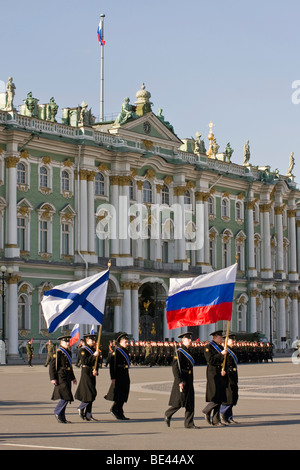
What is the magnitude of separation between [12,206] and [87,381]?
37.5 metres

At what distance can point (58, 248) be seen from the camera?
200 feet

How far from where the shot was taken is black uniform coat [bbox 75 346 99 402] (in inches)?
798

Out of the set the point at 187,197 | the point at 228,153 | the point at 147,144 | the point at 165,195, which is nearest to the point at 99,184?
the point at 147,144

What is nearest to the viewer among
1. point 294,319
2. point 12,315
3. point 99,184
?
point 12,315

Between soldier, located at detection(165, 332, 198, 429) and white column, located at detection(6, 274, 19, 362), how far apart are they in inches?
1458

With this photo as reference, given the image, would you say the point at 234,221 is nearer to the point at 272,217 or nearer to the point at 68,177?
the point at 272,217

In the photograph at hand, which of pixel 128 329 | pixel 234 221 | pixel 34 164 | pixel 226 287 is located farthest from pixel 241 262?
pixel 226 287

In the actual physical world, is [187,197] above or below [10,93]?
below

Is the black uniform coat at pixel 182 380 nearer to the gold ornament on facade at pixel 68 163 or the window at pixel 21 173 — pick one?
the window at pixel 21 173

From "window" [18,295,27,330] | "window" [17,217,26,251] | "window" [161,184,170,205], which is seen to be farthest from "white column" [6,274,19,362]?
"window" [161,184,170,205]

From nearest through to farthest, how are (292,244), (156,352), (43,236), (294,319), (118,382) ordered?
(118,382) < (156,352) < (43,236) < (294,319) < (292,244)

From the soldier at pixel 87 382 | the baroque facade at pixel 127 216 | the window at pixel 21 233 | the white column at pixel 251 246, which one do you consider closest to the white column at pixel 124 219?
the baroque facade at pixel 127 216

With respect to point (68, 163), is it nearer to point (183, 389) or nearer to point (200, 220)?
point (200, 220)

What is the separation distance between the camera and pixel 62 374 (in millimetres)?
20219
